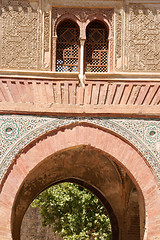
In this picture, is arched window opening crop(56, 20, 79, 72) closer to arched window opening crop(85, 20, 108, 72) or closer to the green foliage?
arched window opening crop(85, 20, 108, 72)

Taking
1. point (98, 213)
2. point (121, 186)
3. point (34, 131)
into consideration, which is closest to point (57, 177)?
point (121, 186)

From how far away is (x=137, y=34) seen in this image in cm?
749

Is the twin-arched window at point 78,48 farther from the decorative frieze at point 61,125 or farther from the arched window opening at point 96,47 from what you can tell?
the decorative frieze at point 61,125

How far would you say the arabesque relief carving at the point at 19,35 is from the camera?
23.9 ft

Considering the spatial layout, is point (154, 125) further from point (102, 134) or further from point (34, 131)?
point (34, 131)

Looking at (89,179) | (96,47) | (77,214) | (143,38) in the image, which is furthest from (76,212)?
(143,38)

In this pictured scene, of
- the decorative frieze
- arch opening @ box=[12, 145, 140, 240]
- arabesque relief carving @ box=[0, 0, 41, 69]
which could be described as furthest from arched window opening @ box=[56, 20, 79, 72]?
arch opening @ box=[12, 145, 140, 240]

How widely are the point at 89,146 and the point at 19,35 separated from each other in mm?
2176

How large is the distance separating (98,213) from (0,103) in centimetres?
915

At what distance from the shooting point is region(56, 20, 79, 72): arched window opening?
7.57m

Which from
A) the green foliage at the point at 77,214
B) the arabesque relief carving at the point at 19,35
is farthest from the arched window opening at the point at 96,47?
the green foliage at the point at 77,214

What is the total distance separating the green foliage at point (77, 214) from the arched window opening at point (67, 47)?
8516 millimetres

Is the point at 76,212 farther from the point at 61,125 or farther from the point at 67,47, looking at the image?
the point at 61,125

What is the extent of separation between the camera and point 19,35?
24.2 feet
